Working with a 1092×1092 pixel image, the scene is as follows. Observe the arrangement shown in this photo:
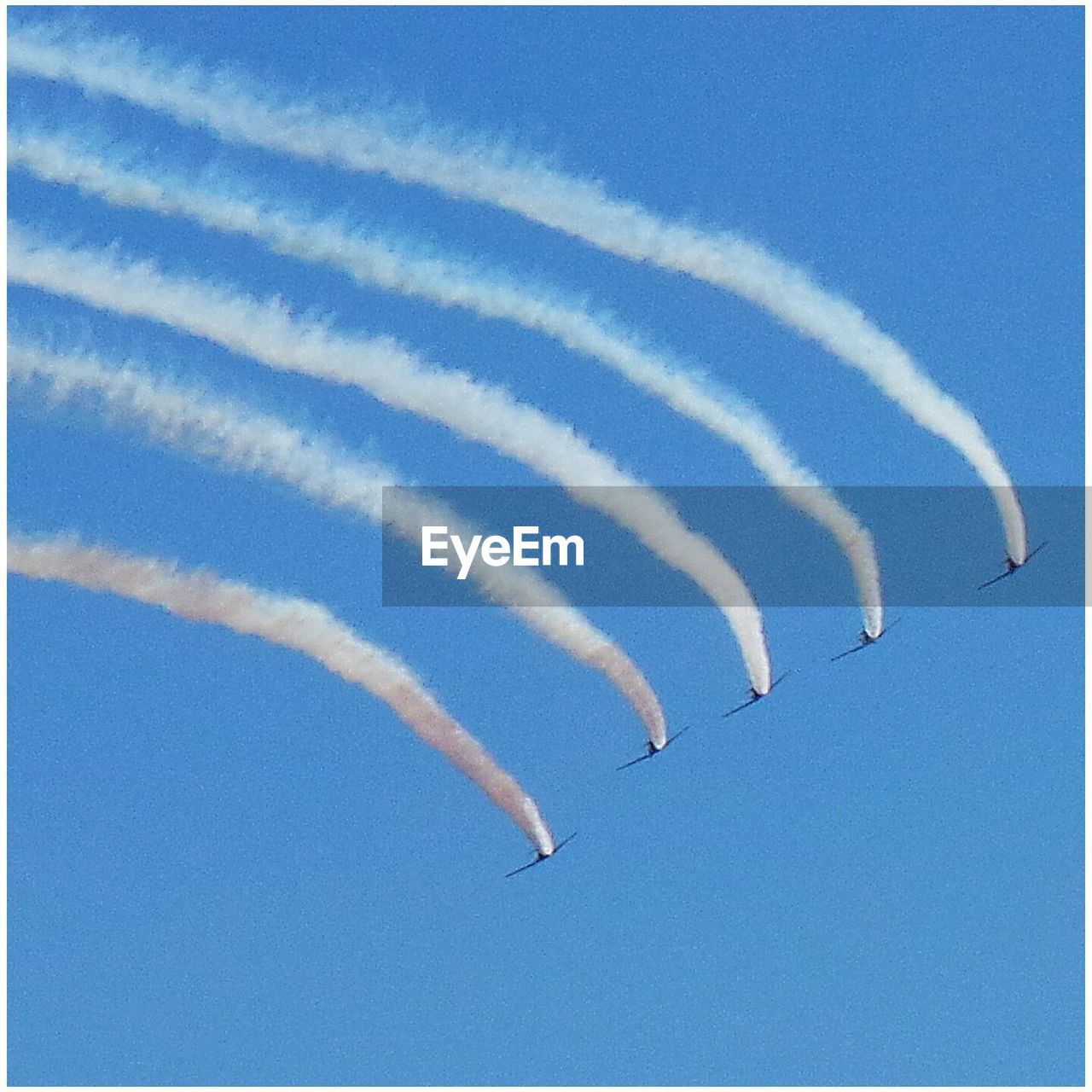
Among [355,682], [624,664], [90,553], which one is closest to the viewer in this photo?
[90,553]

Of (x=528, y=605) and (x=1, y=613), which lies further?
(x=528, y=605)

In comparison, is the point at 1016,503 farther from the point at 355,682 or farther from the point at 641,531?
the point at 355,682

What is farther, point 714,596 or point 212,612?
point 714,596

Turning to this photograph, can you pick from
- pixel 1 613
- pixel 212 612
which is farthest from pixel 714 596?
pixel 1 613

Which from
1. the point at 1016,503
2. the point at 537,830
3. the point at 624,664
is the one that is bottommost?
the point at 537,830

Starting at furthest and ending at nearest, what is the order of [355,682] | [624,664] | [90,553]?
[624,664], [355,682], [90,553]

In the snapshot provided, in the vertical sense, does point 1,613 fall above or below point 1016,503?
below

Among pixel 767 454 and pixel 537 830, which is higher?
pixel 767 454

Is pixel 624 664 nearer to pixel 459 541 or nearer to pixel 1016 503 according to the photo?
pixel 459 541

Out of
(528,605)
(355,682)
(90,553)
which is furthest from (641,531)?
(90,553)
